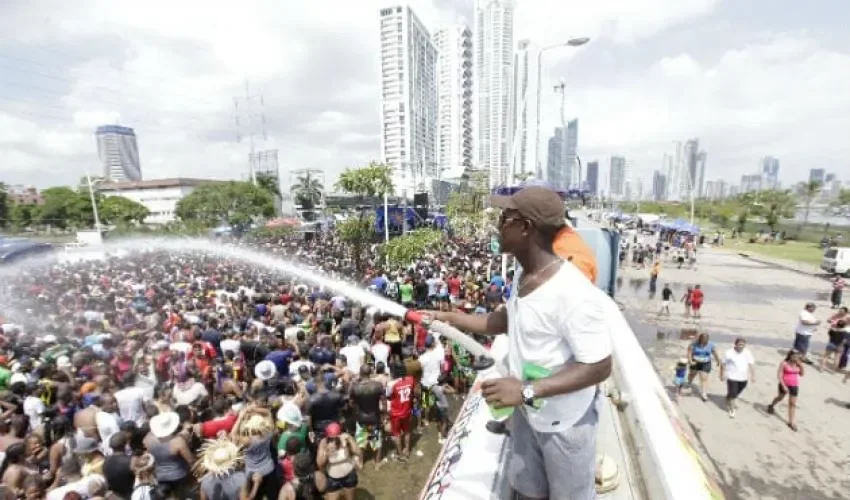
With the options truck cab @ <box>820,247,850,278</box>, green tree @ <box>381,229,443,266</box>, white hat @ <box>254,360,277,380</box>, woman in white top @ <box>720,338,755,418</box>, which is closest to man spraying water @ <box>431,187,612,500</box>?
white hat @ <box>254,360,277,380</box>

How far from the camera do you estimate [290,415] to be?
561cm

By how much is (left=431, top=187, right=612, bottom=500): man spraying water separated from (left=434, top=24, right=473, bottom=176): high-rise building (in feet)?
451

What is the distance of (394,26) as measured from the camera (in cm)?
12850

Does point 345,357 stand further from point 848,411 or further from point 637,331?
point 637,331

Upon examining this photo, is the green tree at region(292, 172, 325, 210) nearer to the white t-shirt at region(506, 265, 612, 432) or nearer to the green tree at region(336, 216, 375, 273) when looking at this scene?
the green tree at region(336, 216, 375, 273)

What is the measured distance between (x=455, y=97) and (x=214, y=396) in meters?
145

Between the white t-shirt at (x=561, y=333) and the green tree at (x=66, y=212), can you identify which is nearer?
the white t-shirt at (x=561, y=333)

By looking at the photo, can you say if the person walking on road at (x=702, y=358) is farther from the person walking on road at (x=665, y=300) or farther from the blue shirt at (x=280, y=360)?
the blue shirt at (x=280, y=360)

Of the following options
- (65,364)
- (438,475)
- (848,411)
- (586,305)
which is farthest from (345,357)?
(848,411)

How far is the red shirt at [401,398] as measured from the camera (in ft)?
23.1

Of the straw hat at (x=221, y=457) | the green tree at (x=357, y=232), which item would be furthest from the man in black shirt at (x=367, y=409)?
the green tree at (x=357, y=232)

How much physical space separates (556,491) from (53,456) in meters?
6.55

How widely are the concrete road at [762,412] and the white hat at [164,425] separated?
785 cm

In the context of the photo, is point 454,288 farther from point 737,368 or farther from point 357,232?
point 357,232
